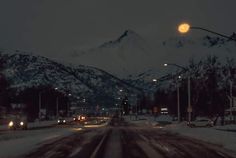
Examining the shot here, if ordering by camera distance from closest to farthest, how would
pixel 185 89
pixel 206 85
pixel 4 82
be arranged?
pixel 206 85
pixel 185 89
pixel 4 82

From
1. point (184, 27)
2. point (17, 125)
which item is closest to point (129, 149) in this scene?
point (184, 27)

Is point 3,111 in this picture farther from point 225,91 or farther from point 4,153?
point 4,153

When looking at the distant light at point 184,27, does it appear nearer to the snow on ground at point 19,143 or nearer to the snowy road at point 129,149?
the snowy road at point 129,149

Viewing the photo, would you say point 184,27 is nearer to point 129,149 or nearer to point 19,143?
point 129,149

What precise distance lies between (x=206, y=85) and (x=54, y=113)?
361ft

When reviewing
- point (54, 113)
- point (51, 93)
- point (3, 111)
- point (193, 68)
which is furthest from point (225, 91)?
point (54, 113)

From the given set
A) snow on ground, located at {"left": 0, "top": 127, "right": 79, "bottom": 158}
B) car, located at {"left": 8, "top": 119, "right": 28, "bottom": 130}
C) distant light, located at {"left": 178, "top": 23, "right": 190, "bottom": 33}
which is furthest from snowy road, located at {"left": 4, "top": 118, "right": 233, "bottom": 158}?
car, located at {"left": 8, "top": 119, "right": 28, "bottom": 130}

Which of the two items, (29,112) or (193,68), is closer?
(193,68)

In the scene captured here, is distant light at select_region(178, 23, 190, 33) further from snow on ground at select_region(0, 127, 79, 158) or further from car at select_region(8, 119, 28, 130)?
car at select_region(8, 119, 28, 130)

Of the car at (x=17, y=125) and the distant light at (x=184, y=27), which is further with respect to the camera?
the car at (x=17, y=125)

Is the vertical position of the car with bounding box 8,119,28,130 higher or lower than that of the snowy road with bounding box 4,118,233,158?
higher

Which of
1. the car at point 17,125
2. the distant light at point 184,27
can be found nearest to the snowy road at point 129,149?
the distant light at point 184,27

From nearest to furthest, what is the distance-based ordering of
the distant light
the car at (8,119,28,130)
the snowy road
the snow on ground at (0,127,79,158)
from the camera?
the snowy road, the snow on ground at (0,127,79,158), the distant light, the car at (8,119,28,130)

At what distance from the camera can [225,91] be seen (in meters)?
100
